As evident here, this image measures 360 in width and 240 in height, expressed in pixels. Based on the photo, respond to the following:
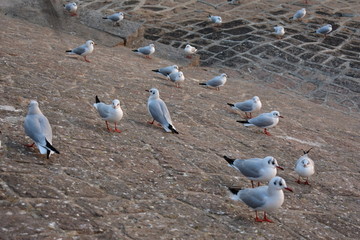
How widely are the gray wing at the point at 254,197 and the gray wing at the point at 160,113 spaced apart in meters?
1.95

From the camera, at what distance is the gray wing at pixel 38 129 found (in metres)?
4.54

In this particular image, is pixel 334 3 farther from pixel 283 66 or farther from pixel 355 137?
pixel 355 137

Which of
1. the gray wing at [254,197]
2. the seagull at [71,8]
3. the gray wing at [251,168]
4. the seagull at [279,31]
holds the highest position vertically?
the gray wing at [254,197]

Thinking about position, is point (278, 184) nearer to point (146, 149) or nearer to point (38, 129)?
point (146, 149)

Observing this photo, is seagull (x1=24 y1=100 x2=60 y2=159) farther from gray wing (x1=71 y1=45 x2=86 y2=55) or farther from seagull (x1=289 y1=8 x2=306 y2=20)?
seagull (x1=289 y1=8 x2=306 y2=20)

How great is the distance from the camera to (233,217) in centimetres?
446

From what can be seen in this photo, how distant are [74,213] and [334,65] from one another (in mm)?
8896

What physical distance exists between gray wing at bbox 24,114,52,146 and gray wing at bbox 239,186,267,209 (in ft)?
5.72

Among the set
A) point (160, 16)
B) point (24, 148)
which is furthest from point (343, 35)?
point (24, 148)

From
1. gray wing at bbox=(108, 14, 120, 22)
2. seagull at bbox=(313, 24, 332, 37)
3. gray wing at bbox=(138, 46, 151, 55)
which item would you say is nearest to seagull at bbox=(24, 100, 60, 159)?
gray wing at bbox=(138, 46, 151, 55)

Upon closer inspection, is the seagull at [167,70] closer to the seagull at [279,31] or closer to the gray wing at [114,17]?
the gray wing at [114,17]

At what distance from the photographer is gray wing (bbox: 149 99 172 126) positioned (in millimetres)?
6199

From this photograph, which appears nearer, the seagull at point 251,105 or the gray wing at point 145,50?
the seagull at point 251,105

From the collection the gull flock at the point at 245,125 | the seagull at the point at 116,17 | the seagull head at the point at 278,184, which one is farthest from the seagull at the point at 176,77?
the seagull head at the point at 278,184
